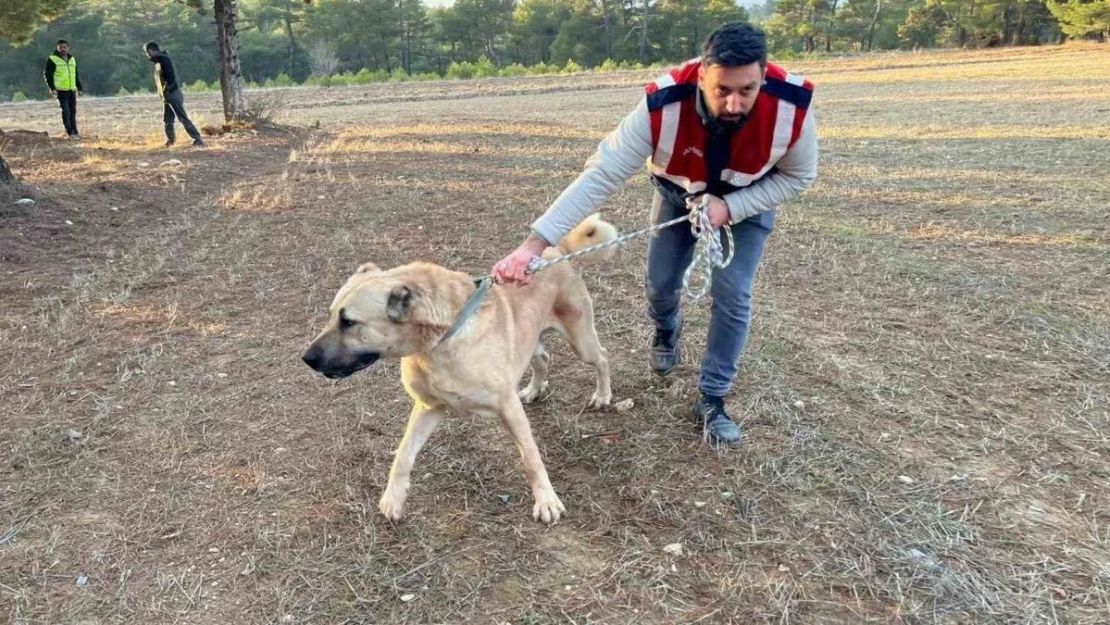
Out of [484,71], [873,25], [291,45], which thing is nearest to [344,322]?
[484,71]

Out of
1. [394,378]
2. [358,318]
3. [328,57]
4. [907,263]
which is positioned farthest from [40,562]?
[328,57]

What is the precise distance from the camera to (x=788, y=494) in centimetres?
320

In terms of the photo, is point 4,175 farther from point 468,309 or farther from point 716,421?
point 716,421

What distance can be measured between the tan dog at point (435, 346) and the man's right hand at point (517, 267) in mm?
146

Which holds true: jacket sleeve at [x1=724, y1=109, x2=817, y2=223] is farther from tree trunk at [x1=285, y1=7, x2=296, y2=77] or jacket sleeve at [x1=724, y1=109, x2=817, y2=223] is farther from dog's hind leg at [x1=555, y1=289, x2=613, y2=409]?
tree trunk at [x1=285, y1=7, x2=296, y2=77]

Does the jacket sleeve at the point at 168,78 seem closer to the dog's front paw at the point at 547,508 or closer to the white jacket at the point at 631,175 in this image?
the white jacket at the point at 631,175

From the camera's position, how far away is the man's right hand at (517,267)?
3.04 m

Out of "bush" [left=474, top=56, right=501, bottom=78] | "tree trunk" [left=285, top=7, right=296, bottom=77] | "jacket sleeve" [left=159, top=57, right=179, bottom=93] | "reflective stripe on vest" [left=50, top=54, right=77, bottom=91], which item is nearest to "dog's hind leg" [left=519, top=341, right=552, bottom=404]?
"jacket sleeve" [left=159, top=57, right=179, bottom=93]

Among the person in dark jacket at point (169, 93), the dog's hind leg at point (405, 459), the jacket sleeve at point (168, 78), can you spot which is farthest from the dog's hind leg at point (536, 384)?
the jacket sleeve at point (168, 78)

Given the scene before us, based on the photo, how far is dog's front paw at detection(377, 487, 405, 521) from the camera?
3.12 meters

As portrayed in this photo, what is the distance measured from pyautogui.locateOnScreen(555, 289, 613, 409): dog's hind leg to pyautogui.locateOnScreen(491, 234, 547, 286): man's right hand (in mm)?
658

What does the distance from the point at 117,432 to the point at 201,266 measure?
3230 mm

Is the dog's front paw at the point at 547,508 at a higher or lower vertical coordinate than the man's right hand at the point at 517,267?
lower

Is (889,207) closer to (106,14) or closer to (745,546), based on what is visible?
(745,546)
